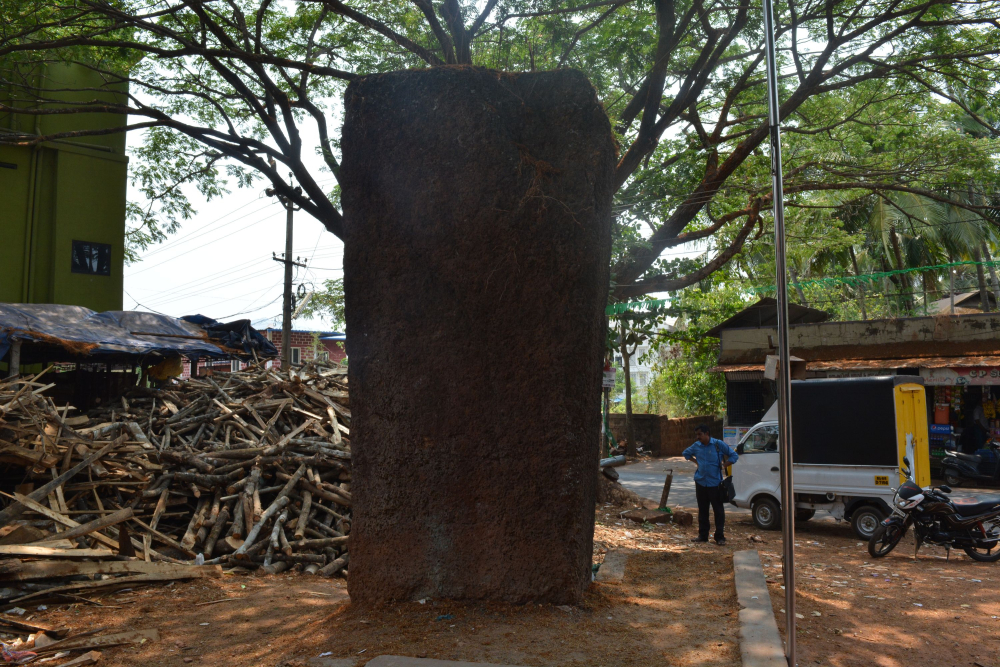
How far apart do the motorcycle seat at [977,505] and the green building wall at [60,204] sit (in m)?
18.1

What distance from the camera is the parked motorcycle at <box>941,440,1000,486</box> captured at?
15.8m

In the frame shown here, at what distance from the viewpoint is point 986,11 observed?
9312mm

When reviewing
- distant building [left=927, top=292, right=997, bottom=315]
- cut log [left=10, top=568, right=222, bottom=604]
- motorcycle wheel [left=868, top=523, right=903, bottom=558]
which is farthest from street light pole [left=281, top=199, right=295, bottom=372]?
distant building [left=927, top=292, right=997, bottom=315]

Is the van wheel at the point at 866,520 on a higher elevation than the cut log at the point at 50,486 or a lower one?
lower

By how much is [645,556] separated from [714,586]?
1.49 meters

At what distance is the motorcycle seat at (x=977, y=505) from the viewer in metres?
8.66

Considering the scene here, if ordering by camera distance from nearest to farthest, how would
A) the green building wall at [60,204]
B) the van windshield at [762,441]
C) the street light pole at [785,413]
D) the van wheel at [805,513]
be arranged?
the street light pole at [785,413] < the van wheel at [805,513] < the van windshield at [762,441] < the green building wall at [60,204]

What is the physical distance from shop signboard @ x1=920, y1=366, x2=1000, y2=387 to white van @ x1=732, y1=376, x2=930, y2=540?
280 inches

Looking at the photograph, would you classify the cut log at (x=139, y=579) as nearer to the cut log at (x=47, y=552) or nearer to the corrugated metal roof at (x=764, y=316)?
the cut log at (x=47, y=552)

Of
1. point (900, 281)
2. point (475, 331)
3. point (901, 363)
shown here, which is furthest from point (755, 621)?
point (900, 281)

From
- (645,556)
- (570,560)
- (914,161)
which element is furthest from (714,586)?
(914,161)

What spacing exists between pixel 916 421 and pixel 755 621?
24.0ft

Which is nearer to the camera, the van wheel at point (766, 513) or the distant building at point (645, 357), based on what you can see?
the van wheel at point (766, 513)

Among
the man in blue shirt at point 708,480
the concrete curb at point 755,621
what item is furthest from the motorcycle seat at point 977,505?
the concrete curb at point 755,621
